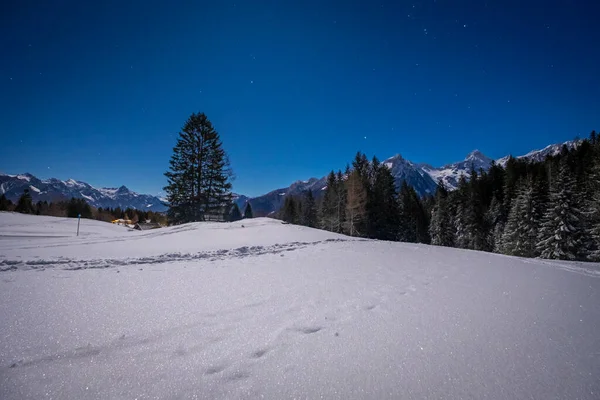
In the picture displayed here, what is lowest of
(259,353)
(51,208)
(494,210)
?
(259,353)

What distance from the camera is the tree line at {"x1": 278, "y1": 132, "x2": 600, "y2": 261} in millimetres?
19422

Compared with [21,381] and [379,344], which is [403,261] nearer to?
[379,344]

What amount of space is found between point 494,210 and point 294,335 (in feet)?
138

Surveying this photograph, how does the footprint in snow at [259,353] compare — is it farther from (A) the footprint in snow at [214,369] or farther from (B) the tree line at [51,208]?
(B) the tree line at [51,208]

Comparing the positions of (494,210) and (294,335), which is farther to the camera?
(494,210)

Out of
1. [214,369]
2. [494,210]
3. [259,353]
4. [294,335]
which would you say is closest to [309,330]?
[294,335]

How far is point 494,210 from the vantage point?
33.5 metres

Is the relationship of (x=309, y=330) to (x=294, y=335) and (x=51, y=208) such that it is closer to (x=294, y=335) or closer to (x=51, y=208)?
(x=294, y=335)

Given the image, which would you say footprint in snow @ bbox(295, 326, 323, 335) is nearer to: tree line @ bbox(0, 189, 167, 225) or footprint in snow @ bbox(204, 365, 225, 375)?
footprint in snow @ bbox(204, 365, 225, 375)

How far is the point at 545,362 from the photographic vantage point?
180cm

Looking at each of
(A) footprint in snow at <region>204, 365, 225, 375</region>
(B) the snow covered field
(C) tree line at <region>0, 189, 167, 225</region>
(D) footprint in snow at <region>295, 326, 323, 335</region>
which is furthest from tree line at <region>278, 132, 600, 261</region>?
(C) tree line at <region>0, 189, 167, 225</region>

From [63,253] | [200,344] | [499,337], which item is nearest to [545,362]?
[499,337]

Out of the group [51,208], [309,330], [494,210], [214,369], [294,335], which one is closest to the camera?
[214,369]

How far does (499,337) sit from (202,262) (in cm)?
523
